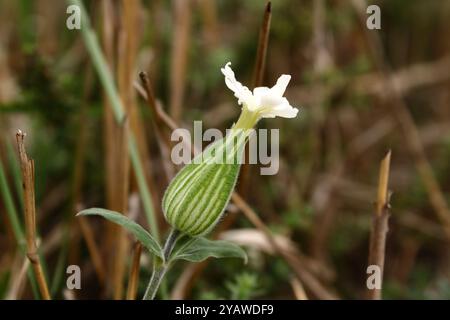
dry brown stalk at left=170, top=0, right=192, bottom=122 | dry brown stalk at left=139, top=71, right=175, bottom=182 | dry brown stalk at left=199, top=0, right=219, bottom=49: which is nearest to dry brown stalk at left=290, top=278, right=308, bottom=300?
dry brown stalk at left=139, top=71, right=175, bottom=182

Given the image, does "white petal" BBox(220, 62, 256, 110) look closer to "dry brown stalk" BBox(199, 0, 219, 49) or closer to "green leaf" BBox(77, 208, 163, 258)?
"green leaf" BBox(77, 208, 163, 258)

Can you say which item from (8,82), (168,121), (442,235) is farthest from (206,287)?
(8,82)

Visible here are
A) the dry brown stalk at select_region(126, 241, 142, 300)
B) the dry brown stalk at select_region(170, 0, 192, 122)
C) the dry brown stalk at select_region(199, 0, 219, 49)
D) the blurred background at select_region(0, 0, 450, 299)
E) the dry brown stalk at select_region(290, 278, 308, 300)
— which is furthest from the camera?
the dry brown stalk at select_region(199, 0, 219, 49)

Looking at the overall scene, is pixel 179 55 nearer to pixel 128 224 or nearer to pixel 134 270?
pixel 134 270

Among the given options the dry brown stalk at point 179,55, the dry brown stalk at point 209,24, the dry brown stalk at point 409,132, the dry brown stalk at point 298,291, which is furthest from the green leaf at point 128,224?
the dry brown stalk at point 209,24

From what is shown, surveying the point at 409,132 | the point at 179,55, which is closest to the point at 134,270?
the point at 179,55

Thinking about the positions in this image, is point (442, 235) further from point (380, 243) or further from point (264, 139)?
point (380, 243)

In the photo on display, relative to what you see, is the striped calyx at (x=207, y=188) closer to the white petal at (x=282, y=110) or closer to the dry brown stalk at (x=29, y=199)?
the white petal at (x=282, y=110)
